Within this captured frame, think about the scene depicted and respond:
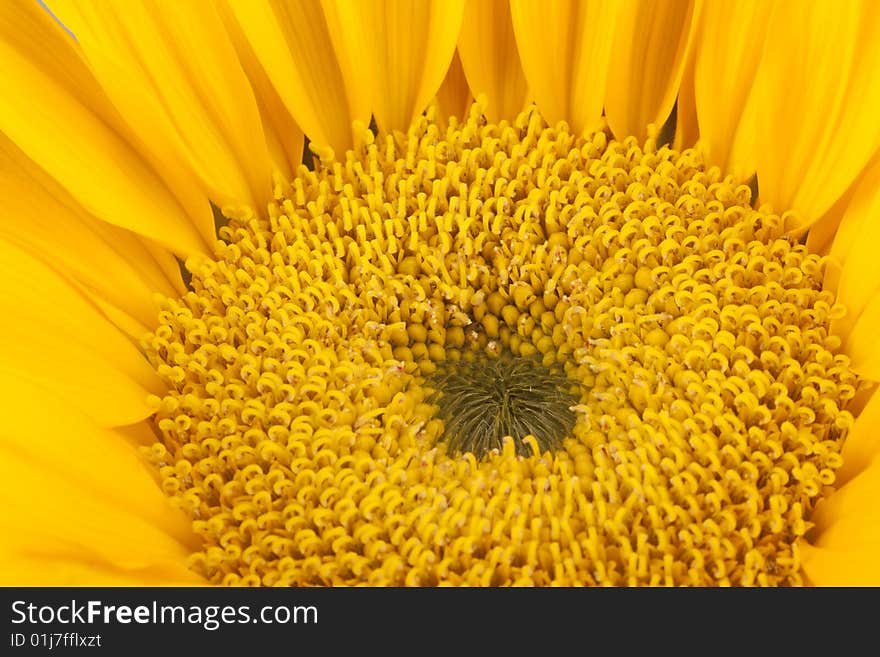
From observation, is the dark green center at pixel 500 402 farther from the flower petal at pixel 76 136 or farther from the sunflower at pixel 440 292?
the flower petal at pixel 76 136

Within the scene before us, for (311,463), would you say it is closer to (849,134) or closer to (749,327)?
(749,327)

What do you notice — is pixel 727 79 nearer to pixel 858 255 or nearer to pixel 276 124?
pixel 858 255

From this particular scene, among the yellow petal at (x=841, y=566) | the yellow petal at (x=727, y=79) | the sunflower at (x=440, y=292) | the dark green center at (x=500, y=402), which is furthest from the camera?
the yellow petal at (x=727, y=79)

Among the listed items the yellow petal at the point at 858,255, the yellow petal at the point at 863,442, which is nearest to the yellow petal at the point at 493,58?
the yellow petal at the point at 858,255

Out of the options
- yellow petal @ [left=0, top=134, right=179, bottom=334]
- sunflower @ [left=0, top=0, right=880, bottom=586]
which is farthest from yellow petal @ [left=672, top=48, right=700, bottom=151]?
yellow petal @ [left=0, top=134, right=179, bottom=334]

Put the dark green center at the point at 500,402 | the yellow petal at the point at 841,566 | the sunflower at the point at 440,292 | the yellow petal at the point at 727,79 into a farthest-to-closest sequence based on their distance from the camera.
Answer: the yellow petal at the point at 727,79
the dark green center at the point at 500,402
the sunflower at the point at 440,292
the yellow petal at the point at 841,566

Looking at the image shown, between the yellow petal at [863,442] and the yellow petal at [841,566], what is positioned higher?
the yellow petal at [863,442]

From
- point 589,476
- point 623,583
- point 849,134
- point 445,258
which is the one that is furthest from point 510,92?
point 623,583

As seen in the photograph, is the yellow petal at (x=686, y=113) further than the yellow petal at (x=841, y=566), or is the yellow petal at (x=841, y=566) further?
the yellow petal at (x=686, y=113)
